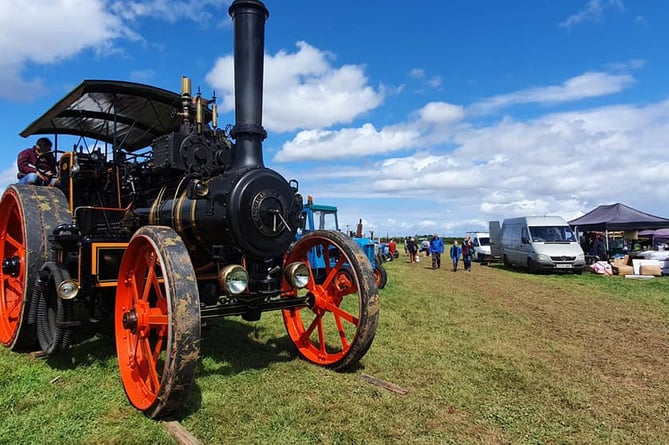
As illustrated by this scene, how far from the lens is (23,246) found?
16.5 feet

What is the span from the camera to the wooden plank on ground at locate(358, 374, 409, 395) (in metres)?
3.87

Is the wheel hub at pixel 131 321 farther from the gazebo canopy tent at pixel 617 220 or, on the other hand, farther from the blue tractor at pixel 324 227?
the gazebo canopy tent at pixel 617 220

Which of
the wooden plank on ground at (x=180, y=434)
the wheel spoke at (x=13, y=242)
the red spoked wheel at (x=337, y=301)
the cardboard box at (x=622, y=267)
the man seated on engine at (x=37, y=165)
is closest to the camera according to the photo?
the wooden plank on ground at (x=180, y=434)

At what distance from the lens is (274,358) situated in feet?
15.8

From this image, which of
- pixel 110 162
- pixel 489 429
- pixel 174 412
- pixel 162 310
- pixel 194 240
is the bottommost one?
pixel 489 429

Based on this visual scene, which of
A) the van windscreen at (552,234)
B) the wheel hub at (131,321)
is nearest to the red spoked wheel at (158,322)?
the wheel hub at (131,321)

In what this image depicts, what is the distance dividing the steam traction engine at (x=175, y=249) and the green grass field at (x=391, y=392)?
1.04 ft

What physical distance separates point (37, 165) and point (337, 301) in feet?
14.2

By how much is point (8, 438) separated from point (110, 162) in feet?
10.5

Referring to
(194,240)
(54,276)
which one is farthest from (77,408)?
(194,240)

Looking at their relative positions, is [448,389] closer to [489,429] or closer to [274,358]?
[489,429]

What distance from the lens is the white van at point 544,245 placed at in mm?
15328

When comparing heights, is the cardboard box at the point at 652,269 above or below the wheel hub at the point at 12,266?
below

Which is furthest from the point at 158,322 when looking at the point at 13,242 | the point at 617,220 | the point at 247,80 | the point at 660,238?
the point at 660,238
